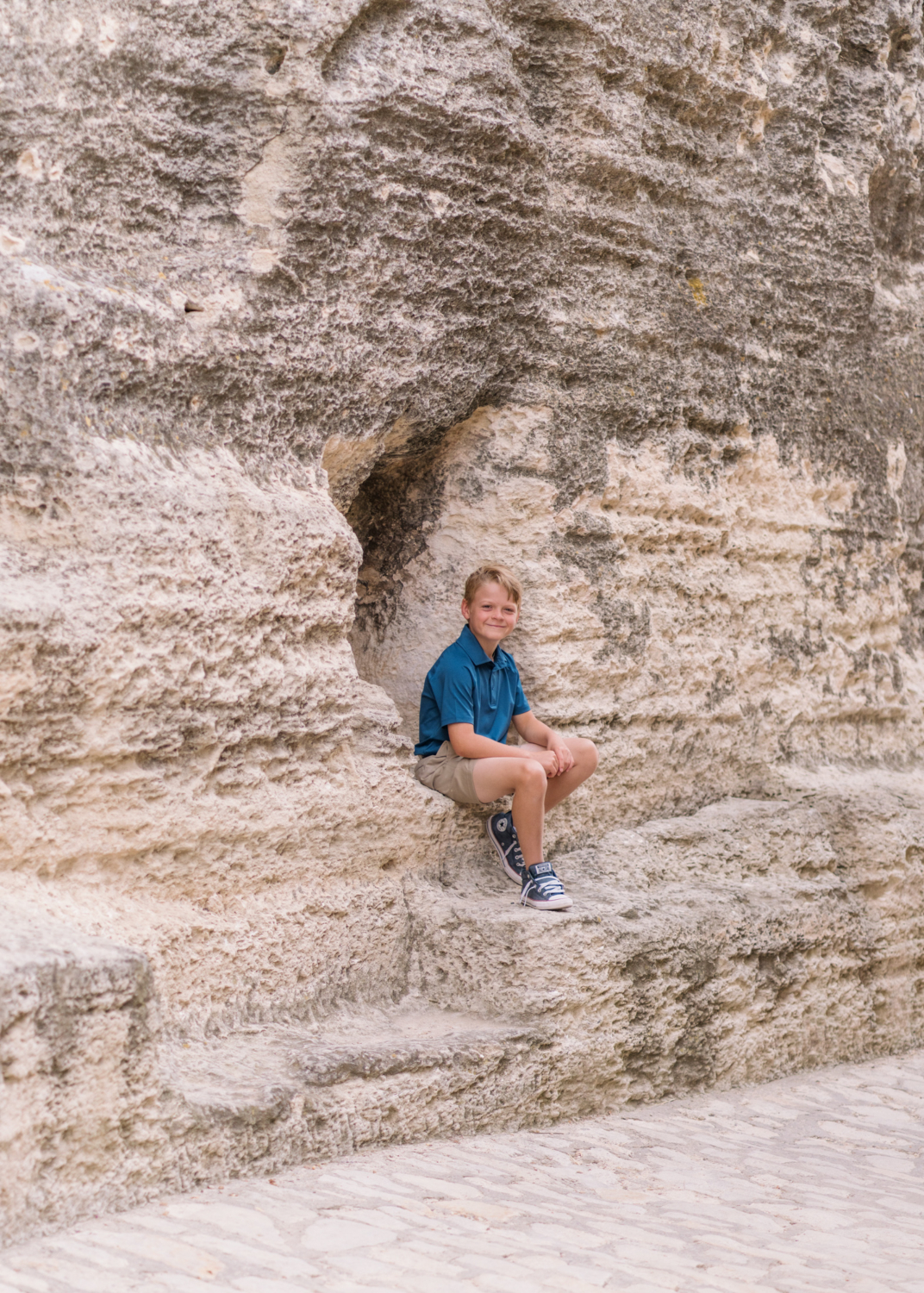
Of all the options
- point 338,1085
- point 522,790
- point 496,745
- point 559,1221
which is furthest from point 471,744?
point 559,1221

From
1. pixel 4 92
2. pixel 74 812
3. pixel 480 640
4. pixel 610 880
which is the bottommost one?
pixel 610 880

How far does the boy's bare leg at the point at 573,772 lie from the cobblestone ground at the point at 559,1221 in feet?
2.79

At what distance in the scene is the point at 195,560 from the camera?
3.00 meters

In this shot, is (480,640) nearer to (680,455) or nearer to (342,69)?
(680,455)

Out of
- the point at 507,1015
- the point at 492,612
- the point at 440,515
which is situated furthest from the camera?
the point at 440,515

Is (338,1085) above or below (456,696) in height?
below

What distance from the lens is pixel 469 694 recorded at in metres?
3.57

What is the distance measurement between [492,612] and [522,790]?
491 millimetres

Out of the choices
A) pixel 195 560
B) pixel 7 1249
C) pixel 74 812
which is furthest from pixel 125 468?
pixel 7 1249

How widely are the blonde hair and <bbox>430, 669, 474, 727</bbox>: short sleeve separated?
21 cm

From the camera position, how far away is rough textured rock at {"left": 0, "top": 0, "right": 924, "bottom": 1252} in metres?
2.87

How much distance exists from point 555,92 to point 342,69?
797 millimetres

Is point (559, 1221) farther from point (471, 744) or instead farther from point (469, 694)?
point (469, 694)

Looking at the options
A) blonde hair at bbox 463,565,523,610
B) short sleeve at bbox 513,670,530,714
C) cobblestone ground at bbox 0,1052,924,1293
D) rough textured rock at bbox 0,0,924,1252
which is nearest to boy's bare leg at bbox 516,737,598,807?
short sleeve at bbox 513,670,530,714
